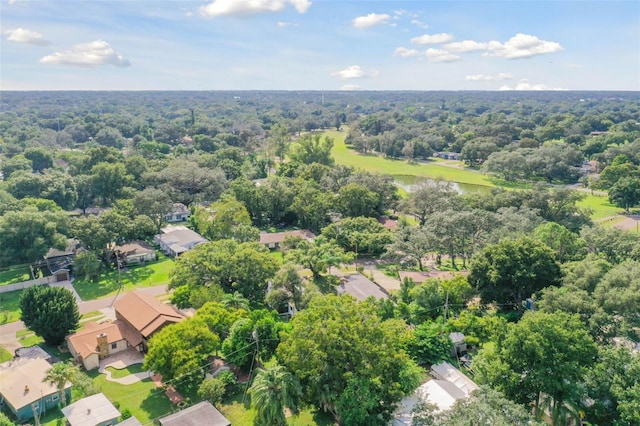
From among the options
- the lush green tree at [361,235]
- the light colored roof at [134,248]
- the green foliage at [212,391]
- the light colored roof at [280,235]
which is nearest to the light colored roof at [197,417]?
the green foliage at [212,391]

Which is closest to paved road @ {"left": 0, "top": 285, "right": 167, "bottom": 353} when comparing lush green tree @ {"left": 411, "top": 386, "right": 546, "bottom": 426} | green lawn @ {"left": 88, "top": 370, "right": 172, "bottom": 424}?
green lawn @ {"left": 88, "top": 370, "right": 172, "bottom": 424}

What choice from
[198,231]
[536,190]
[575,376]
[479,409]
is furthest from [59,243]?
[536,190]

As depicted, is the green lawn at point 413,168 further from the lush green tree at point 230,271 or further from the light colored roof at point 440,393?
the light colored roof at point 440,393

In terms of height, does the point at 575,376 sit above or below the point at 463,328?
above

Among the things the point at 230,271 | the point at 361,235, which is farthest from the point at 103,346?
the point at 361,235

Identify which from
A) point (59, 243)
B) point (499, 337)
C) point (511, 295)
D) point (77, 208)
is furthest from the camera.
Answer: point (77, 208)

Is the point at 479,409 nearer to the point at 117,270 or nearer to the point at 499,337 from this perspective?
the point at 499,337

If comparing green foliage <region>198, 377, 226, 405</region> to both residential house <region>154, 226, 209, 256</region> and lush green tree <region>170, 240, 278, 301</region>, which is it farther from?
residential house <region>154, 226, 209, 256</region>
